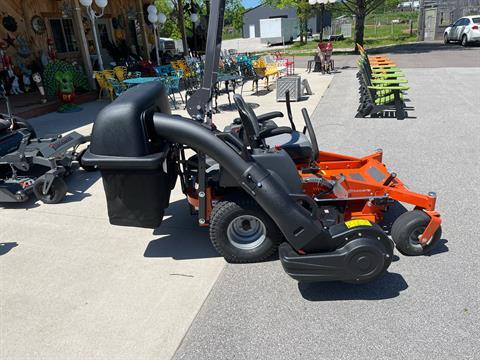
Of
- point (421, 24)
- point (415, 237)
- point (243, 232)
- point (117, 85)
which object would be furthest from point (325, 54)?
point (421, 24)

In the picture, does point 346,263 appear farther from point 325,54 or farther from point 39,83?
Result: point 325,54

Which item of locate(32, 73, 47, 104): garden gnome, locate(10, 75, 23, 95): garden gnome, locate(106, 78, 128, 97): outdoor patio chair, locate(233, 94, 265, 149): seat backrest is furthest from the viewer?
locate(10, 75, 23, 95): garden gnome

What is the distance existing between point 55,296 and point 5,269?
0.73 m

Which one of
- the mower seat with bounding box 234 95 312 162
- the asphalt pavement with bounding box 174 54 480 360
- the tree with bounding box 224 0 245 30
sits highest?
the tree with bounding box 224 0 245 30

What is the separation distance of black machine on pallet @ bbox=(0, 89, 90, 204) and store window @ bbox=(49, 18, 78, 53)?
9.17m

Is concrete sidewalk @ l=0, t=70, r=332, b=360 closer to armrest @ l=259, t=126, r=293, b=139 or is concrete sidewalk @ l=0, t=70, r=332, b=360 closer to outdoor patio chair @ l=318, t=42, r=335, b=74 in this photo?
armrest @ l=259, t=126, r=293, b=139

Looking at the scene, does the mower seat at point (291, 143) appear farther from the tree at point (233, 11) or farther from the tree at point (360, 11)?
the tree at point (233, 11)

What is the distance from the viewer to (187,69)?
12070mm

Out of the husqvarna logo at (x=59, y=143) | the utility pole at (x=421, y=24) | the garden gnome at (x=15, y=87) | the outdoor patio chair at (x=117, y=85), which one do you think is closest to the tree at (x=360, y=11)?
the utility pole at (x=421, y=24)

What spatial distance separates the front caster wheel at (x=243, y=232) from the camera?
317 centimetres

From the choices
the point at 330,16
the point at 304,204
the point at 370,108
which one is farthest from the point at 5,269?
the point at 330,16

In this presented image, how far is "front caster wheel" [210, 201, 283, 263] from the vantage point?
10.4ft

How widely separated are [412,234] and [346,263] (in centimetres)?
86

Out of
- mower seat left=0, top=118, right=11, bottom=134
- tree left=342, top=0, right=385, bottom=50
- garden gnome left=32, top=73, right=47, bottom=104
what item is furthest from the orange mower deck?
tree left=342, top=0, right=385, bottom=50
